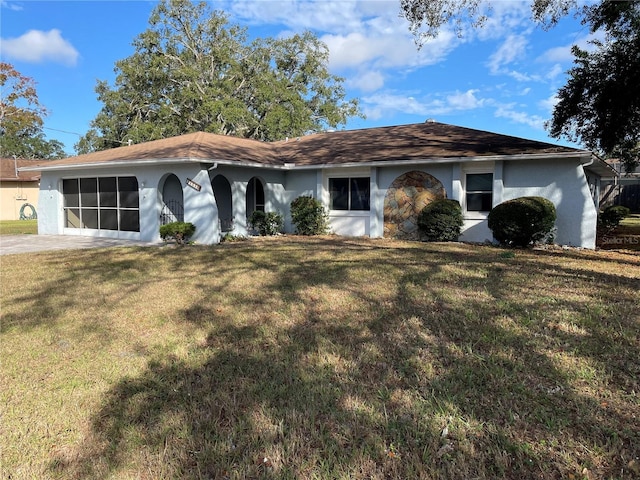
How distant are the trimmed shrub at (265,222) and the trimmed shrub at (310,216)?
0.74 metres

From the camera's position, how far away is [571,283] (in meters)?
5.97

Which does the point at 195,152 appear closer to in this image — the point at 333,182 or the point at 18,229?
the point at 333,182

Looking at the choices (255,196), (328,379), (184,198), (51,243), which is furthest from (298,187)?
(328,379)

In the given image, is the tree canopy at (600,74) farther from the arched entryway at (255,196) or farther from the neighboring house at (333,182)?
the arched entryway at (255,196)

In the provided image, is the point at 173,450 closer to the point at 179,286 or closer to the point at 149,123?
the point at 179,286

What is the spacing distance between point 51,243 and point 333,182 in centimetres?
961

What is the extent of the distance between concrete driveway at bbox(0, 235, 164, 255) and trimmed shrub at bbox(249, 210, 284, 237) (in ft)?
11.3

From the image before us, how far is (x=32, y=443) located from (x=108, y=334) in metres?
A: 1.93

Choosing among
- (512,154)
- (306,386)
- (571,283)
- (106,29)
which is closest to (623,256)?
(512,154)

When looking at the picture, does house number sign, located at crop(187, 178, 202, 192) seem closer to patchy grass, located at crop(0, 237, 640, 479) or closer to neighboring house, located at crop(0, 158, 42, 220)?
patchy grass, located at crop(0, 237, 640, 479)

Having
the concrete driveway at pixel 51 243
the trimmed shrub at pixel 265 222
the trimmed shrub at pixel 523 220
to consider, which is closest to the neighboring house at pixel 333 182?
the trimmed shrub at pixel 265 222

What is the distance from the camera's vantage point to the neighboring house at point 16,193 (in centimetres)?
2916

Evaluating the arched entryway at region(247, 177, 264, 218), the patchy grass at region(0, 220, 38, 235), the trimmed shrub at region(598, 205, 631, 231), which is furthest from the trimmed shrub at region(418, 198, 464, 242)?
the patchy grass at region(0, 220, 38, 235)

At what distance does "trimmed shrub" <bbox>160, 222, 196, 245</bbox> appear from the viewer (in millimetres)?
12281
